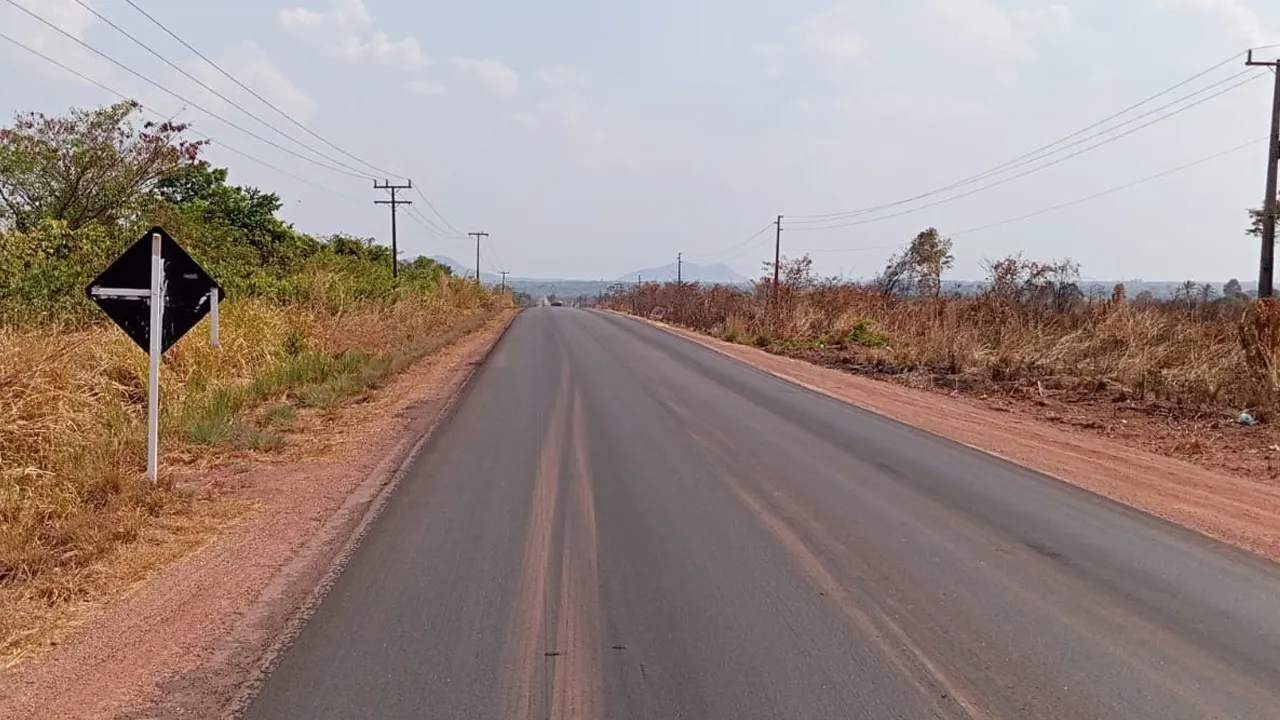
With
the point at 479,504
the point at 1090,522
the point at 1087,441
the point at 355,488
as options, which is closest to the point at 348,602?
the point at 479,504

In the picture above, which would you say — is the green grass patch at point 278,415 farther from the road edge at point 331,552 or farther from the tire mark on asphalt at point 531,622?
the tire mark on asphalt at point 531,622

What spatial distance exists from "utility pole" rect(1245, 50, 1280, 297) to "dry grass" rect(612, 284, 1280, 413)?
0.88 m

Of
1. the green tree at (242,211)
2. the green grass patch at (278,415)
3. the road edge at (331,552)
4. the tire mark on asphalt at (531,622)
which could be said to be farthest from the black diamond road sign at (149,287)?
the green tree at (242,211)

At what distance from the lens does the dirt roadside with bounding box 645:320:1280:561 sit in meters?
7.87

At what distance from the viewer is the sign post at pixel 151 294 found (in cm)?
790

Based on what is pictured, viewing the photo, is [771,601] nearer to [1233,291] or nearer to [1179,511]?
[1179,511]

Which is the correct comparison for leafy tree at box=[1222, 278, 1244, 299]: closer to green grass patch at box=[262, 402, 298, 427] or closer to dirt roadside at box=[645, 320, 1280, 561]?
dirt roadside at box=[645, 320, 1280, 561]

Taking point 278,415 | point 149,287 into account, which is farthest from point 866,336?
point 149,287

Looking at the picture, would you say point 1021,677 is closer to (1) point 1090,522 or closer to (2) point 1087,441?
(1) point 1090,522

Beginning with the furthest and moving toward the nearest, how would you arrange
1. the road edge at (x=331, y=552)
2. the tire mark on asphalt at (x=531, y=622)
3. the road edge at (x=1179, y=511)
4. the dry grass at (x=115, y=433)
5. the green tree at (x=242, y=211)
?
the green tree at (x=242, y=211), the road edge at (x=1179, y=511), the dry grass at (x=115, y=433), the road edge at (x=331, y=552), the tire mark on asphalt at (x=531, y=622)

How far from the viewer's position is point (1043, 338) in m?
19.9

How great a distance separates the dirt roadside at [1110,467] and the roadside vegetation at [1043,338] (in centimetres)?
250

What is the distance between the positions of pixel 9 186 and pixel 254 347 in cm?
1148

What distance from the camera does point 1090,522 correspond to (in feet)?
24.9
